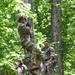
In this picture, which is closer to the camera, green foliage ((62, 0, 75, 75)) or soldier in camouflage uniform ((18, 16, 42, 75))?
soldier in camouflage uniform ((18, 16, 42, 75))


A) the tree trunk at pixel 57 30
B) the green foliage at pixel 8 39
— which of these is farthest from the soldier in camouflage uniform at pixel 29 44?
the tree trunk at pixel 57 30

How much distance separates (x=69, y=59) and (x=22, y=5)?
13.5 m

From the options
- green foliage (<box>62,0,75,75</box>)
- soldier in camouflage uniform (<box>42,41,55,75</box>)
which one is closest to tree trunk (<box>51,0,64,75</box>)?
green foliage (<box>62,0,75,75</box>)

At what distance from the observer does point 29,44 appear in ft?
31.0

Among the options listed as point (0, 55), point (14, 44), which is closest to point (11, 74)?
point (0, 55)

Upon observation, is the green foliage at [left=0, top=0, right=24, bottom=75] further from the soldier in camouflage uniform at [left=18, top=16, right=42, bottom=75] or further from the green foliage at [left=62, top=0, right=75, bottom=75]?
the green foliage at [left=62, top=0, right=75, bottom=75]

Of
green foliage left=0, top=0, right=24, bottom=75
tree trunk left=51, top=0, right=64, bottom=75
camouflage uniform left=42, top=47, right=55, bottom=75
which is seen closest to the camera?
green foliage left=0, top=0, right=24, bottom=75

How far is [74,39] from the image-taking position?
19.0m

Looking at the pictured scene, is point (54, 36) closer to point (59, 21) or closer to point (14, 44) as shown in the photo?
point (59, 21)

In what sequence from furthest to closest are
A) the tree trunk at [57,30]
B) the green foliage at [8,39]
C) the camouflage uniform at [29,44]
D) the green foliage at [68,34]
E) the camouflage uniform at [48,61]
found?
the green foliage at [68,34], the tree trunk at [57,30], the camouflage uniform at [48,61], the camouflage uniform at [29,44], the green foliage at [8,39]

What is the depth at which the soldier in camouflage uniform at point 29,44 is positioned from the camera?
29.6 feet

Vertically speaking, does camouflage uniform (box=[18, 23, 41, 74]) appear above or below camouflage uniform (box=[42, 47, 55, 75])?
above

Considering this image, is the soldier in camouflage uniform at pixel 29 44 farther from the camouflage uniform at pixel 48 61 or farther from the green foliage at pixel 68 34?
the green foliage at pixel 68 34

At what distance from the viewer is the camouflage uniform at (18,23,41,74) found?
8.99 meters
